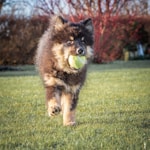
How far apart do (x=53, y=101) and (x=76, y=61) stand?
0.66 m

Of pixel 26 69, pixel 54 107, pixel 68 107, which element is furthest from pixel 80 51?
pixel 26 69

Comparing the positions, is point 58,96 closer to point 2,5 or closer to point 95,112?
point 95,112

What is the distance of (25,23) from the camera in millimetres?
27484

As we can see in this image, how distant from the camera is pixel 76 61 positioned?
19.5 ft

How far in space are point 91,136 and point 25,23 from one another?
2297 cm

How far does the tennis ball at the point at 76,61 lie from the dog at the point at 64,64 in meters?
0.06

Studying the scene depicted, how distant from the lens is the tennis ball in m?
5.89

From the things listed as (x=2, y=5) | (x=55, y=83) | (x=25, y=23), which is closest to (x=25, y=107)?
(x=55, y=83)

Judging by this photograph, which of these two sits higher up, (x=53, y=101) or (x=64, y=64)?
(x=64, y=64)

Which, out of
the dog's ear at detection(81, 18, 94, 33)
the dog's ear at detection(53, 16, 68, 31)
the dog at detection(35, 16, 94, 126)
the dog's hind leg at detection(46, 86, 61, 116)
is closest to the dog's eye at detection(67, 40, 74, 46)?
the dog at detection(35, 16, 94, 126)

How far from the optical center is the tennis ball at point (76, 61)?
19.3 ft

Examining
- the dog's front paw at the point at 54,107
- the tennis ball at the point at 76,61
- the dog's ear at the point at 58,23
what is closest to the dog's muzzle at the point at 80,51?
the tennis ball at the point at 76,61

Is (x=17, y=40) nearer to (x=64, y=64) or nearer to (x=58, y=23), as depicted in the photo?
(x=58, y=23)

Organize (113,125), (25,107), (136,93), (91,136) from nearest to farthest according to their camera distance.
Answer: (91,136), (113,125), (25,107), (136,93)
